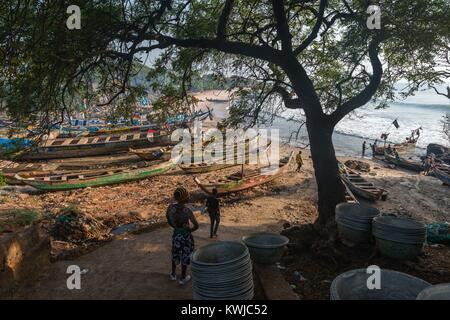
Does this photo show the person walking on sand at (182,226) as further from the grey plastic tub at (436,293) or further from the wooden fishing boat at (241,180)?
the wooden fishing boat at (241,180)

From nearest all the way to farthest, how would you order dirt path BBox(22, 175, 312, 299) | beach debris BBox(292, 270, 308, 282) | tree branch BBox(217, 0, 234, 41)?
dirt path BBox(22, 175, 312, 299) → beach debris BBox(292, 270, 308, 282) → tree branch BBox(217, 0, 234, 41)

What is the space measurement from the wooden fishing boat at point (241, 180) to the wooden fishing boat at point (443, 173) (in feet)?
41.2

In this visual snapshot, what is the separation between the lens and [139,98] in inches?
361

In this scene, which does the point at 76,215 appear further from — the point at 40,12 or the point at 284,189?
the point at 284,189

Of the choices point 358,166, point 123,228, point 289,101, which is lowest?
point 123,228

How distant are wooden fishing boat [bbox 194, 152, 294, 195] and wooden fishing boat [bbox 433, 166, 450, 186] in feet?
41.2

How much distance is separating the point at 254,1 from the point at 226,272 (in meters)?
8.39

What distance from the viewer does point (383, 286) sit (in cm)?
450

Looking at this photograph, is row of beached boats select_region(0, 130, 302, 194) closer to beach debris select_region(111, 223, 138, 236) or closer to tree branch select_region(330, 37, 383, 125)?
beach debris select_region(111, 223, 138, 236)

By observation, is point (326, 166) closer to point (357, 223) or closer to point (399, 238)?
point (357, 223)

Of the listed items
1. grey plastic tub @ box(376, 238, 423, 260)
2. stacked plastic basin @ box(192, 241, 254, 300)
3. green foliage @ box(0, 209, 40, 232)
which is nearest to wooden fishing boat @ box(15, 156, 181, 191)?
green foliage @ box(0, 209, 40, 232)

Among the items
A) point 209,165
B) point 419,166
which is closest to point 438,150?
point 419,166

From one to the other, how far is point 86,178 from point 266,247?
50.8ft

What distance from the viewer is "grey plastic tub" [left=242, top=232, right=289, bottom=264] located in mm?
6203
